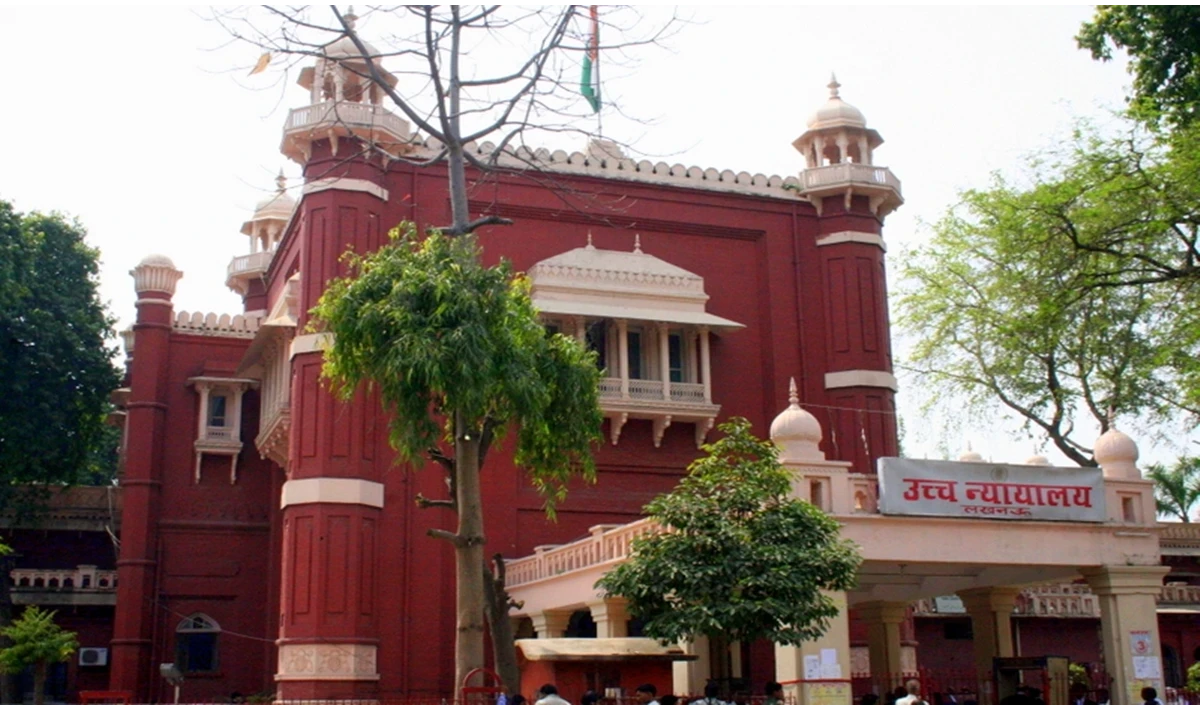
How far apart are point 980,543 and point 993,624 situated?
15.5ft

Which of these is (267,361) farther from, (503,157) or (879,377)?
(879,377)

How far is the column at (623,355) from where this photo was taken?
26.7 m

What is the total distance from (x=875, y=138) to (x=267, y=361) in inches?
574

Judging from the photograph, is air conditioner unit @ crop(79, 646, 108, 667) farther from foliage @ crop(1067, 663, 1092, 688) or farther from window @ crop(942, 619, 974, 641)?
foliage @ crop(1067, 663, 1092, 688)

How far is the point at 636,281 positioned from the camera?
27.5 metres

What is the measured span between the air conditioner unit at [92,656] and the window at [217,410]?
21.1 feet

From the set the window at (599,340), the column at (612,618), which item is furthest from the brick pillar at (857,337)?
the column at (612,618)

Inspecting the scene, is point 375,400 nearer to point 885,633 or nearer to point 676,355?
point 676,355

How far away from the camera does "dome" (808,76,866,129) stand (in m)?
29.6

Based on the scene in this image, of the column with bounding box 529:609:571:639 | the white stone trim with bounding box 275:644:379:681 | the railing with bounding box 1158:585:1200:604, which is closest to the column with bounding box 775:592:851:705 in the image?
the column with bounding box 529:609:571:639

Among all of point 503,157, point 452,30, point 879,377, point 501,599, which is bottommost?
point 501,599

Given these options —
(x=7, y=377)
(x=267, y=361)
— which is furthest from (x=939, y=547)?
(x=7, y=377)

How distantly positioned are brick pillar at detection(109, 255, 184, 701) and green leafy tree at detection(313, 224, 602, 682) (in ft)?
50.8

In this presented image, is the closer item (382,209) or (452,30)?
(452,30)
